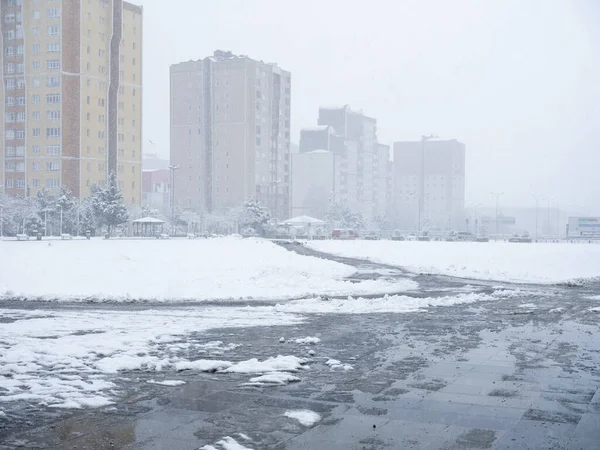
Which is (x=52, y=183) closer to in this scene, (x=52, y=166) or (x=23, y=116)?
(x=52, y=166)

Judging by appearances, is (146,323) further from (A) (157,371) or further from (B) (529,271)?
(B) (529,271)

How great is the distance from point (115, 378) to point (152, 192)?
189727 millimetres

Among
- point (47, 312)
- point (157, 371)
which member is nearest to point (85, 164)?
point (47, 312)

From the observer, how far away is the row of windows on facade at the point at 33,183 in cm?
10166

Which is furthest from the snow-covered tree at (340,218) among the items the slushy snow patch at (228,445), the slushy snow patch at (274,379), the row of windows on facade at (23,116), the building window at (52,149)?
the slushy snow patch at (228,445)

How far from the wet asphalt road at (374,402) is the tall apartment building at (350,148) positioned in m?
164

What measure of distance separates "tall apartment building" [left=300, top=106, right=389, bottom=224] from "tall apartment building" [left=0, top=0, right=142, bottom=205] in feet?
271

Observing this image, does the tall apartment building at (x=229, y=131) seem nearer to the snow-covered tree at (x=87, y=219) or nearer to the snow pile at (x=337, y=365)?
the snow-covered tree at (x=87, y=219)

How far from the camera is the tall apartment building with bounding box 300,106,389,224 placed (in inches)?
7190

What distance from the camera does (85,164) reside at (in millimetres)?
103625

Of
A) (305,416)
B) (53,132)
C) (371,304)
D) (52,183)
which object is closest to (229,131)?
(53,132)

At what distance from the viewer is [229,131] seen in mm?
140125

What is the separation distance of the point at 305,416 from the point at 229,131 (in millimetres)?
135408

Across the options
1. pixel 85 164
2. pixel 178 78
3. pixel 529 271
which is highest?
pixel 178 78
